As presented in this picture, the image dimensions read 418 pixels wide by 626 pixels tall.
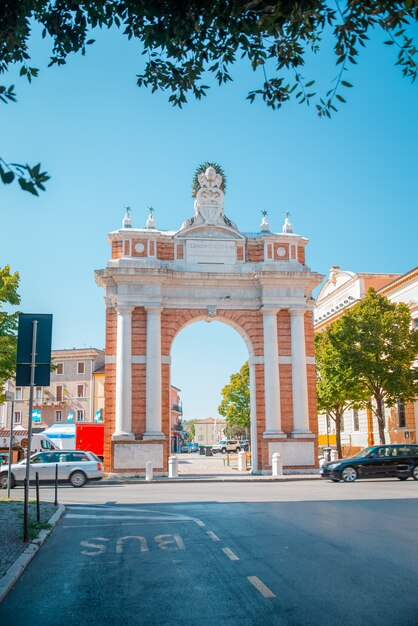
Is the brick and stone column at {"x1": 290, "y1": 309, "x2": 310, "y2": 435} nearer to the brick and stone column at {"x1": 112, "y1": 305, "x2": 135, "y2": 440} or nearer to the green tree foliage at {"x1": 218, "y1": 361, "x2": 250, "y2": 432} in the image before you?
the brick and stone column at {"x1": 112, "y1": 305, "x2": 135, "y2": 440}

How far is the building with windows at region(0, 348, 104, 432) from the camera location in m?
67.5

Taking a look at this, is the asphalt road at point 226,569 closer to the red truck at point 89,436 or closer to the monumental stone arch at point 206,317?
the monumental stone arch at point 206,317

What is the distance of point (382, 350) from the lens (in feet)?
121

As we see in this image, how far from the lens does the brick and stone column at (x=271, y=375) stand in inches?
1190

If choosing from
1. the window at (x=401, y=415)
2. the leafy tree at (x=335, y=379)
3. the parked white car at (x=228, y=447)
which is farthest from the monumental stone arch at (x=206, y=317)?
the parked white car at (x=228, y=447)

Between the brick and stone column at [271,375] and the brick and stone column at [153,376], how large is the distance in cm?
518

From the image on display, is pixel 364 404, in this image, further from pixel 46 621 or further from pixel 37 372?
pixel 46 621

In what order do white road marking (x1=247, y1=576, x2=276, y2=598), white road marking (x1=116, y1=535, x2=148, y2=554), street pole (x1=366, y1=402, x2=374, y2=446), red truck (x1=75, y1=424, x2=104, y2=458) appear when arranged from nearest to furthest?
1. white road marking (x1=247, y1=576, x2=276, y2=598)
2. white road marking (x1=116, y1=535, x2=148, y2=554)
3. red truck (x1=75, y1=424, x2=104, y2=458)
4. street pole (x1=366, y1=402, x2=374, y2=446)

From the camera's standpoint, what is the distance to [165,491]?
21.5 metres

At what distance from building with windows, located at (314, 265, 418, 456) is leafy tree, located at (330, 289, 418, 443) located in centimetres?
412

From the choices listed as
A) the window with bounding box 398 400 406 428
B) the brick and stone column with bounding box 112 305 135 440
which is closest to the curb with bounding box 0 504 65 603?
the brick and stone column with bounding box 112 305 135 440

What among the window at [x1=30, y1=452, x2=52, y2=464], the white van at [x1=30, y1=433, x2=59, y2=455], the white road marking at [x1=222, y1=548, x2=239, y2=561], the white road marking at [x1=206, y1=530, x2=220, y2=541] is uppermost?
the white van at [x1=30, y1=433, x2=59, y2=455]

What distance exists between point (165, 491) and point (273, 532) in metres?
10.9

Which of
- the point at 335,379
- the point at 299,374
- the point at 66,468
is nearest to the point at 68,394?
the point at 335,379
